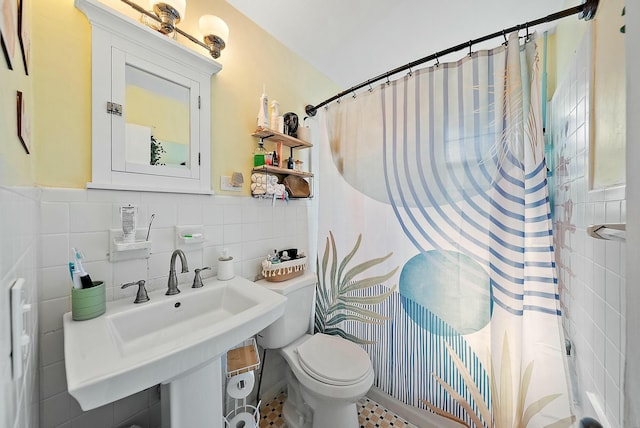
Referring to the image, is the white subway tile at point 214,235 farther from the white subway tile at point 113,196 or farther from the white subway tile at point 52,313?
the white subway tile at point 52,313

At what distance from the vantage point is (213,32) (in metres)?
1.10

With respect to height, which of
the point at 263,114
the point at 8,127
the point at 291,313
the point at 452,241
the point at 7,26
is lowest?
the point at 291,313

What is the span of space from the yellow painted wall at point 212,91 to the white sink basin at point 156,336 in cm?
53

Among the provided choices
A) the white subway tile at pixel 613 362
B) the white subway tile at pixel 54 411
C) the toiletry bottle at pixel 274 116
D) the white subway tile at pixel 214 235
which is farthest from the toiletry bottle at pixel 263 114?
the white subway tile at pixel 613 362

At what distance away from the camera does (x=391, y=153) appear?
126 centimetres

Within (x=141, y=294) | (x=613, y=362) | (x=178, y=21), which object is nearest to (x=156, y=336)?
(x=141, y=294)

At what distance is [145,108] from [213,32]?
504 millimetres

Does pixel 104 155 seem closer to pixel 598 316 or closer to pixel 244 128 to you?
pixel 244 128

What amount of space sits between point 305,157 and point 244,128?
530mm

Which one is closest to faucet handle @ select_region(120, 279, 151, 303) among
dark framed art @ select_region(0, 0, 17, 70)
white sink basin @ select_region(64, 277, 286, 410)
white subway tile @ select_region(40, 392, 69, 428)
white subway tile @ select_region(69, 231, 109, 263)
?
white sink basin @ select_region(64, 277, 286, 410)

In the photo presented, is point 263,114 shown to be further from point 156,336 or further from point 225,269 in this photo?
point 156,336

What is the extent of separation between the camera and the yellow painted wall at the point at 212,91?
780 millimetres

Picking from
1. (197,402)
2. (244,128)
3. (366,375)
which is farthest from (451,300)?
(244,128)

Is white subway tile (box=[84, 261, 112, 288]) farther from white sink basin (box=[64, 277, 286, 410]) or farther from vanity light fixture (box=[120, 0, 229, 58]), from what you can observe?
vanity light fixture (box=[120, 0, 229, 58])
